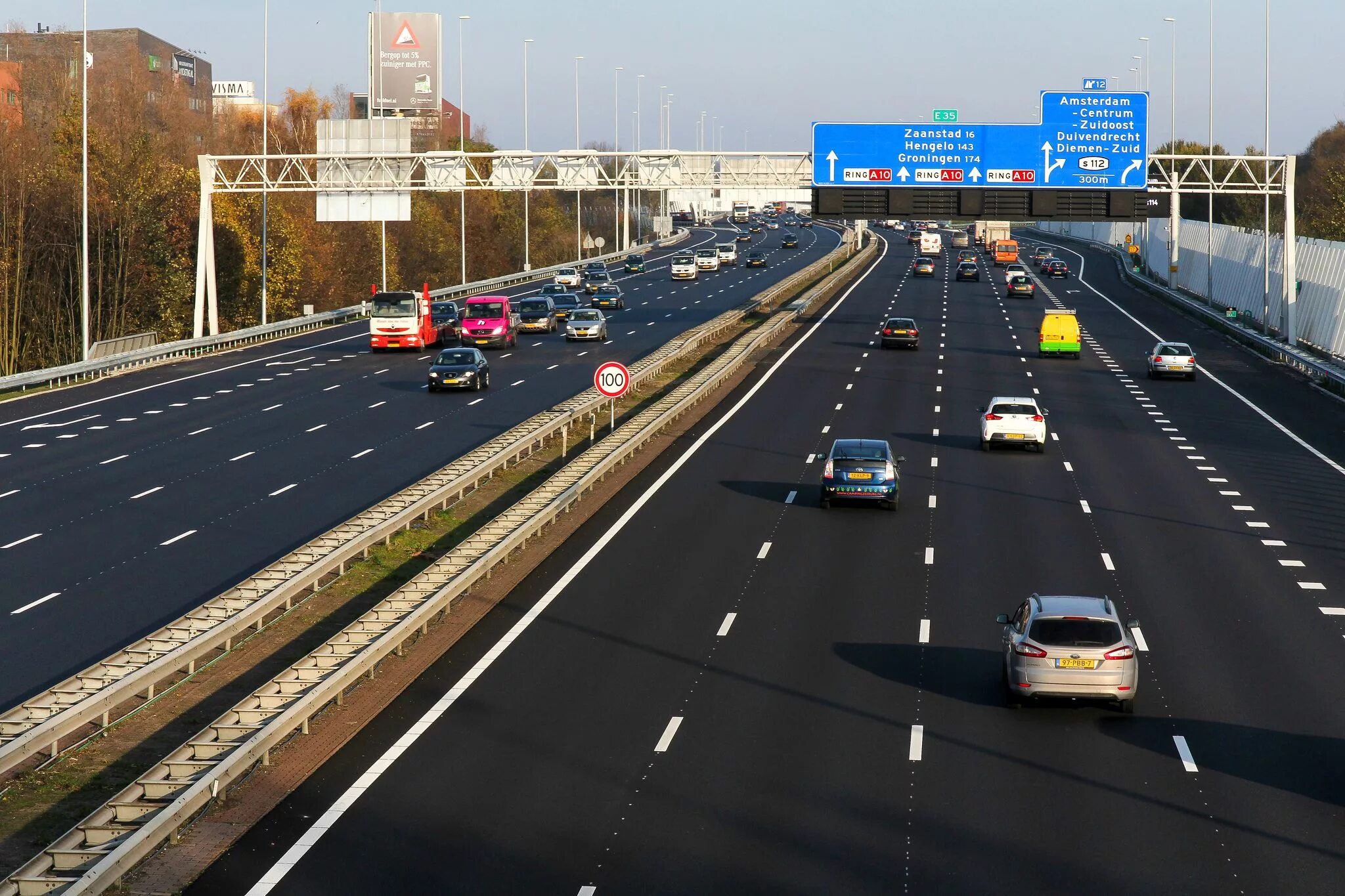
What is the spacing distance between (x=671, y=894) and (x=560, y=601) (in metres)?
12.2

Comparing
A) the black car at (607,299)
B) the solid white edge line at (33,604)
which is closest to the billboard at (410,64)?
the black car at (607,299)

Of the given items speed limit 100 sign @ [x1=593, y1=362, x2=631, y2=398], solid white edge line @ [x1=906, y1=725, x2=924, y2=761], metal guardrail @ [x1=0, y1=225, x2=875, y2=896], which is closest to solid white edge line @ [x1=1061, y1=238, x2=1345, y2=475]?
speed limit 100 sign @ [x1=593, y1=362, x2=631, y2=398]

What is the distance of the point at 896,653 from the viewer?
23.3 meters

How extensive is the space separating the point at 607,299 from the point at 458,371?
111 feet

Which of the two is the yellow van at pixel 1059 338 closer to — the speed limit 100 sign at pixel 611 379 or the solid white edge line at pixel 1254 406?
the solid white edge line at pixel 1254 406

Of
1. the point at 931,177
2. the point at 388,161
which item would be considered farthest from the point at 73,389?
the point at 931,177

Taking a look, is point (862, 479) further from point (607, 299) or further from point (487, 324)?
point (607, 299)

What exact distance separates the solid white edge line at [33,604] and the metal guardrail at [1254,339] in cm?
4324

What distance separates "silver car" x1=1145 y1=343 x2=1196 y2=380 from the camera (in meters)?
59.3

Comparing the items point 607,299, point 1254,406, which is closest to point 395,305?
point 607,299

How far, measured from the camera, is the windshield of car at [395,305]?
66250 millimetres

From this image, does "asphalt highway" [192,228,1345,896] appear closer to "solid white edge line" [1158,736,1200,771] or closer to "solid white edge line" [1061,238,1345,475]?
"solid white edge line" [1158,736,1200,771]

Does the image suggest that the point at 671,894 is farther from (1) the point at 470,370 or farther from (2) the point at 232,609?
(1) the point at 470,370

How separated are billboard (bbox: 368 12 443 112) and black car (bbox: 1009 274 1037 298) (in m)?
47.9
